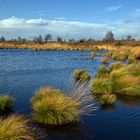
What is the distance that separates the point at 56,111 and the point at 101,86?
19.4 ft

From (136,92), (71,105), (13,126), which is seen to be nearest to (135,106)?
(136,92)

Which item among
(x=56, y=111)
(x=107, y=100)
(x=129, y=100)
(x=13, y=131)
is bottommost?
(x=129, y=100)

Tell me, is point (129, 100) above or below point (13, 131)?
below

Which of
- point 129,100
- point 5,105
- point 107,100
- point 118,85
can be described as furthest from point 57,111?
point 118,85

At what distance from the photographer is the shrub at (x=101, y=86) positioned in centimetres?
1677

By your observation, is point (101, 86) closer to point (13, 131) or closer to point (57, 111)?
point (57, 111)

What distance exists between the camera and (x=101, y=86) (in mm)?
17016

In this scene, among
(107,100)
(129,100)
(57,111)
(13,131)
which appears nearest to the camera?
(13,131)

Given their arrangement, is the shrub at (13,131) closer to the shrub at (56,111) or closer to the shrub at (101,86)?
the shrub at (56,111)

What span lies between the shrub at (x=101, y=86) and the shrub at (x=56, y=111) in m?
5.00

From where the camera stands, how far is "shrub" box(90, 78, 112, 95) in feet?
55.0

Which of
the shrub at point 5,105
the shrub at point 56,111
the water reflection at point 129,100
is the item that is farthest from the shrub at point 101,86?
the shrub at point 56,111

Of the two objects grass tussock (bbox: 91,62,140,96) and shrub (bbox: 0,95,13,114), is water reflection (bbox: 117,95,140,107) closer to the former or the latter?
grass tussock (bbox: 91,62,140,96)

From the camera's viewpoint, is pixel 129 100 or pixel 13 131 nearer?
pixel 13 131
